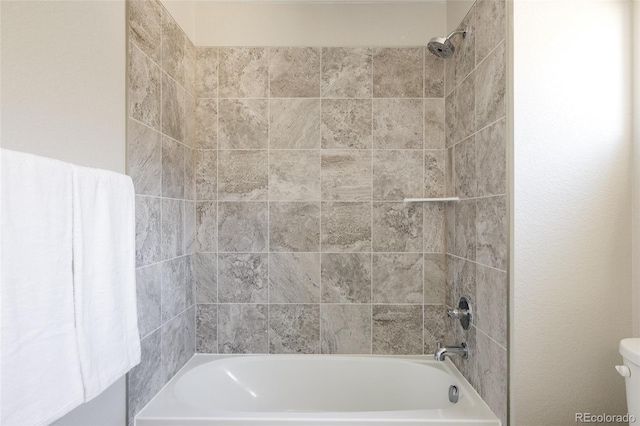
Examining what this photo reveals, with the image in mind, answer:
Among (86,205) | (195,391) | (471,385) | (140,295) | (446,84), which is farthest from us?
(446,84)

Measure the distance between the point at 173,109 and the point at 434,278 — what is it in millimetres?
1657

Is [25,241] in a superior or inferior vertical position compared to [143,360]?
superior

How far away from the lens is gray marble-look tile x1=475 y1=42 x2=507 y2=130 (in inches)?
60.1

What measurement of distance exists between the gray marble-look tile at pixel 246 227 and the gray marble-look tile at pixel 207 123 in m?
0.37

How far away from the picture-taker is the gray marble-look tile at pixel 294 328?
2.29m

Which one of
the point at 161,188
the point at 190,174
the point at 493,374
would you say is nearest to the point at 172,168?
the point at 161,188

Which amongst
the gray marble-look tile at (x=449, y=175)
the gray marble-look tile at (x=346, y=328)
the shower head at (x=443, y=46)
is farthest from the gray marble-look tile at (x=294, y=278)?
the shower head at (x=443, y=46)

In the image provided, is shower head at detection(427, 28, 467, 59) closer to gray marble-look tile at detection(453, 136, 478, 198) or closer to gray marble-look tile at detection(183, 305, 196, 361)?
gray marble-look tile at detection(453, 136, 478, 198)

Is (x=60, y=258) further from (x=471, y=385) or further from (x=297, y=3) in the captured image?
(x=297, y=3)

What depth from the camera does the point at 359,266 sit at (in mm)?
2285

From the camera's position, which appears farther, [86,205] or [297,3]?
[297,3]

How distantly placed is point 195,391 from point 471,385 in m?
1.34

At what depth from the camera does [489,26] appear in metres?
1.65

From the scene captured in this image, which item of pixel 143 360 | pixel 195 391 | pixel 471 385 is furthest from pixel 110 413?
pixel 471 385
